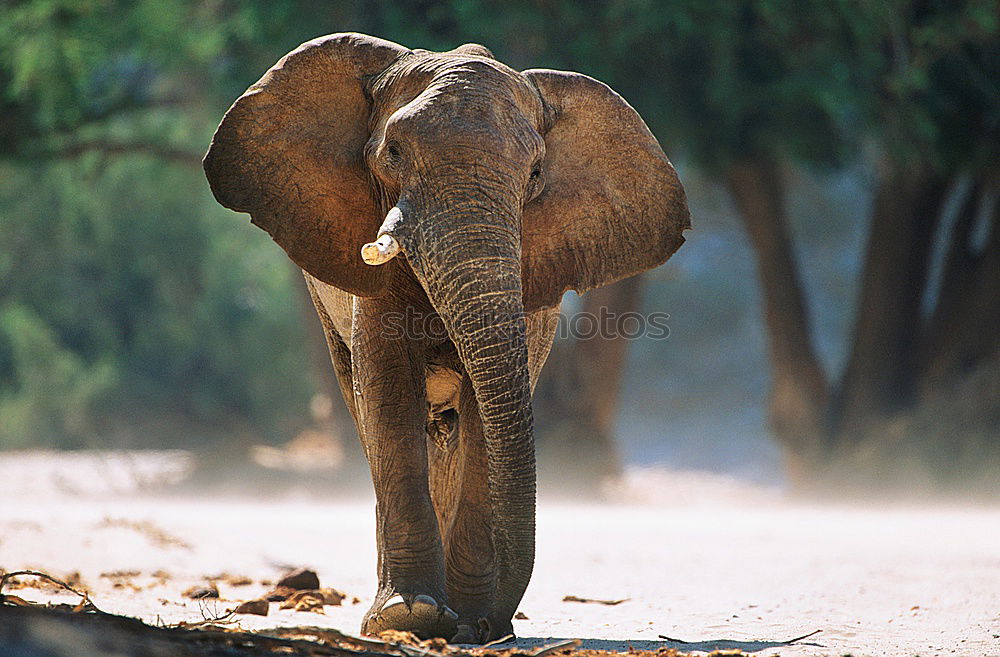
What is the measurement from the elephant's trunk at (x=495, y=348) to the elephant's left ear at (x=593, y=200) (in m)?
0.74

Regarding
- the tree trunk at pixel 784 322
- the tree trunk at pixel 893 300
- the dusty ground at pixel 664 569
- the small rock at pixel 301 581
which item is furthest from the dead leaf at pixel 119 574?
the tree trunk at pixel 784 322

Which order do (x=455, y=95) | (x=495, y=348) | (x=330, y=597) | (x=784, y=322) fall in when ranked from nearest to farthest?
(x=495, y=348) → (x=455, y=95) → (x=330, y=597) → (x=784, y=322)

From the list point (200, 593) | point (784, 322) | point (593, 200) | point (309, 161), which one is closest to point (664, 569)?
point (200, 593)

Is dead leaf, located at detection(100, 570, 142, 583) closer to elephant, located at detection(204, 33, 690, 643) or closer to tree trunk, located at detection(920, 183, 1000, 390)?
elephant, located at detection(204, 33, 690, 643)

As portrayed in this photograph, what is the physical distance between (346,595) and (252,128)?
292 centimetres

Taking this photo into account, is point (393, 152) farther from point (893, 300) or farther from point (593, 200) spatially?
point (893, 300)

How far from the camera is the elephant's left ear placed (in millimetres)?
5691

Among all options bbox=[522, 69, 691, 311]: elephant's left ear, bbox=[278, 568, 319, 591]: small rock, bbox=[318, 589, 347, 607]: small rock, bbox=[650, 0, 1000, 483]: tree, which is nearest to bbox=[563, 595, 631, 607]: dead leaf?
bbox=[318, 589, 347, 607]: small rock

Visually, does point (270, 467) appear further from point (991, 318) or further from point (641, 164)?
point (641, 164)

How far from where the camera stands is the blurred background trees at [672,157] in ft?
48.4

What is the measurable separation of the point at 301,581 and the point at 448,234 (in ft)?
9.42

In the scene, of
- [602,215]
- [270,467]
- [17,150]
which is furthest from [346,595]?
[270,467]

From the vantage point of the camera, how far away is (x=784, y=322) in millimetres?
18891

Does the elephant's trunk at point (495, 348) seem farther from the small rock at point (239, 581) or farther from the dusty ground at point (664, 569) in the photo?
the small rock at point (239, 581)
